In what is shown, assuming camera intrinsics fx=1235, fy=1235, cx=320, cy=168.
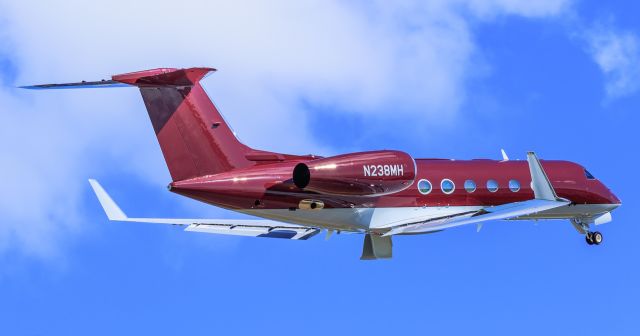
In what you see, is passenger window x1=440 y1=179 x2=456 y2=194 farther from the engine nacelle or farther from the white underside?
the engine nacelle

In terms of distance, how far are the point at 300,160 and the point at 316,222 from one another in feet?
5.32

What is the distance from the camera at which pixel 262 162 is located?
27.8 meters

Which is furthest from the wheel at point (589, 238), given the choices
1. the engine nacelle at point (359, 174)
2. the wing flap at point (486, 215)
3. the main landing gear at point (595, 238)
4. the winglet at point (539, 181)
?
the engine nacelle at point (359, 174)

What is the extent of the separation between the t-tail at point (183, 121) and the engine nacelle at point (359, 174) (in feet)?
5.75

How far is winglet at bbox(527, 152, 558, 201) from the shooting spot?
26781 mm

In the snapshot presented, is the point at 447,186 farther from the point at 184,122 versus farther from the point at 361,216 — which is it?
the point at 184,122

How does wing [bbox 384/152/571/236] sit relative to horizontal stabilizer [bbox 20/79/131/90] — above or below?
below

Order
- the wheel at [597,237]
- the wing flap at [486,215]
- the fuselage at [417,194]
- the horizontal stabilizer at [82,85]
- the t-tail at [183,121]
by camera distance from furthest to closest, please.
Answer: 1. the wheel at [597,237]
2. the fuselage at [417,194]
3. the wing flap at [486,215]
4. the t-tail at [183,121]
5. the horizontal stabilizer at [82,85]

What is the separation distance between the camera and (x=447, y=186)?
2991 centimetres

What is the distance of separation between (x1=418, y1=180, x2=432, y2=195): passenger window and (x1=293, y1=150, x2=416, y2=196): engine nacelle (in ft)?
4.33

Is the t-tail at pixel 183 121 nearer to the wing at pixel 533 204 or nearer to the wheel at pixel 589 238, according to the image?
the wing at pixel 533 204

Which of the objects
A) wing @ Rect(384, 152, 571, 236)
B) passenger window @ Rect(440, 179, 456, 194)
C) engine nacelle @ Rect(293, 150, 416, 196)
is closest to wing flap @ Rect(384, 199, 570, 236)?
wing @ Rect(384, 152, 571, 236)

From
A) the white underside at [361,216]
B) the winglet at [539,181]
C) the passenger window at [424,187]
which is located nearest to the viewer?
the winglet at [539,181]

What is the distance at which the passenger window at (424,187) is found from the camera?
29.6 meters
